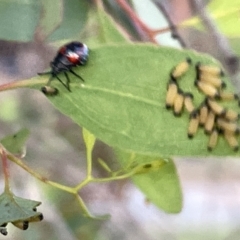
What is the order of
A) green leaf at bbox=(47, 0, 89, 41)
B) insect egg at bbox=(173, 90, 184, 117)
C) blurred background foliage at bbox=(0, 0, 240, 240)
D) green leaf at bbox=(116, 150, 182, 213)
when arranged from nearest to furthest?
insect egg at bbox=(173, 90, 184, 117), green leaf at bbox=(116, 150, 182, 213), green leaf at bbox=(47, 0, 89, 41), blurred background foliage at bbox=(0, 0, 240, 240)

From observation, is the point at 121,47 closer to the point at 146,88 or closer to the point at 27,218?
the point at 146,88

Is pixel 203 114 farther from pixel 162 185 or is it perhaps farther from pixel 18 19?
pixel 18 19

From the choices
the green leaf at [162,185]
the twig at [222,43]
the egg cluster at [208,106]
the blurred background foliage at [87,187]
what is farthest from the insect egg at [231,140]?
the blurred background foliage at [87,187]

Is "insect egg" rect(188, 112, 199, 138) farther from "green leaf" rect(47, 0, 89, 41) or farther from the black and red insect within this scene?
"green leaf" rect(47, 0, 89, 41)

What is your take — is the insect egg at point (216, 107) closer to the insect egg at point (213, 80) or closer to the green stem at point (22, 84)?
the insect egg at point (213, 80)

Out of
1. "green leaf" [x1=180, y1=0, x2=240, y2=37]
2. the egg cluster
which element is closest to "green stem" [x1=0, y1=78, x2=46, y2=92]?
the egg cluster

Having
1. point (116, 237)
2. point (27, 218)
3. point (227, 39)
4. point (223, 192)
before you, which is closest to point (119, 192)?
point (116, 237)
